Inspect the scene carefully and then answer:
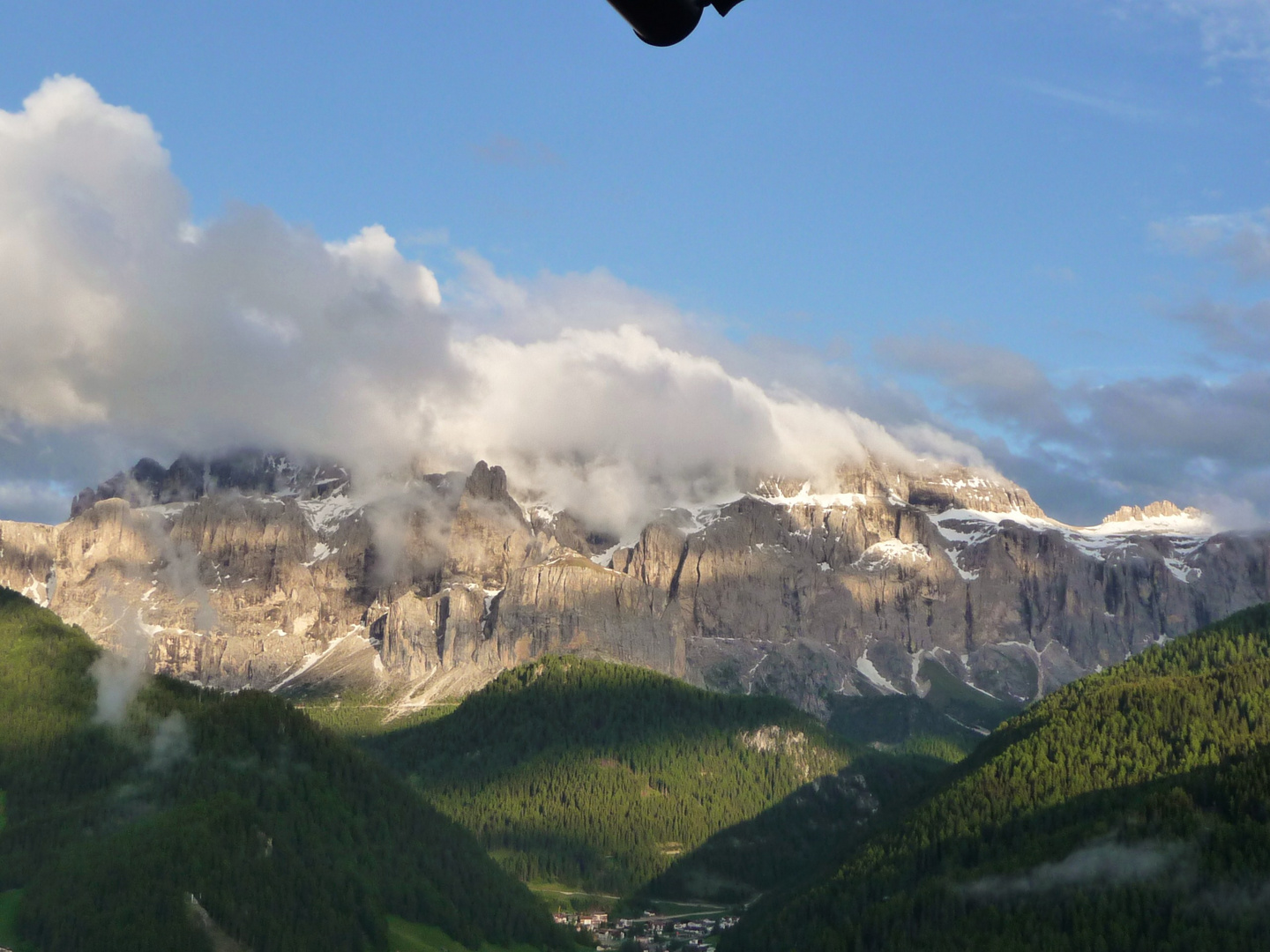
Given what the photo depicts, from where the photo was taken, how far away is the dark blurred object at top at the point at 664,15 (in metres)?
10.8

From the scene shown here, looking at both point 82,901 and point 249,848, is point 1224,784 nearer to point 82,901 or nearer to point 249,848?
point 249,848

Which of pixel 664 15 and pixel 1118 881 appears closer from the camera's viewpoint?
pixel 664 15

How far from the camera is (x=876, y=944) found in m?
183

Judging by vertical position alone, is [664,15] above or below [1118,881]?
above

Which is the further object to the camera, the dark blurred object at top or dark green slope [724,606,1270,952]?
dark green slope [724,606,1270,952]

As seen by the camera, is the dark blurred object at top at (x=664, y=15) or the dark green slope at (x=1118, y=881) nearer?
the dark blurred object at top at (x=664, y=15)

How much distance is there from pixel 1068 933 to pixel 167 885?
109 metres

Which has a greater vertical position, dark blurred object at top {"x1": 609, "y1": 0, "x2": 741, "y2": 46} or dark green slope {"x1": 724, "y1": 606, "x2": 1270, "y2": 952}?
dark blurred object at top {"x1": 609, "y1": 0, "x2": 741, "y2": 46}

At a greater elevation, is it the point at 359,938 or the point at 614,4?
the point at 614,4

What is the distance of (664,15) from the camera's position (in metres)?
11.0

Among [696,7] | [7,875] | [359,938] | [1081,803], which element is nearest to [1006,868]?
[1081,803]

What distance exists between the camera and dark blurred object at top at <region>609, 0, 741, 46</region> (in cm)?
1083

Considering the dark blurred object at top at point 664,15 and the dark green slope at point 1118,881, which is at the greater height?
the dark blurred object at top at point 664,15

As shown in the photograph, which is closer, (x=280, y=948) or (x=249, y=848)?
(x=280, y=948)
